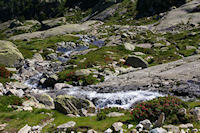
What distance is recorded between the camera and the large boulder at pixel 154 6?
97762 millimetres

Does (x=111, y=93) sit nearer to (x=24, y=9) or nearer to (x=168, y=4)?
(x=168, y=4)

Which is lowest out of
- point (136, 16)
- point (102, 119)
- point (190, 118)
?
point (136, 16)

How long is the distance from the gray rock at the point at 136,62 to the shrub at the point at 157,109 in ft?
70.4

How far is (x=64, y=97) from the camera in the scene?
16.9 metres

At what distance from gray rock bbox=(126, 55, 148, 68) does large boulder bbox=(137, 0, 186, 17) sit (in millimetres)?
75477

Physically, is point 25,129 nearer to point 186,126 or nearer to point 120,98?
point 186,126

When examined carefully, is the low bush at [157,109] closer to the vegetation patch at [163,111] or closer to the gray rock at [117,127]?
the vegetation patch at [163,111]

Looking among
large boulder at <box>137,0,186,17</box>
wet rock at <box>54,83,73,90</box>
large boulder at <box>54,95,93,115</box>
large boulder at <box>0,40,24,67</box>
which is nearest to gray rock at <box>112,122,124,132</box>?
large boulder at <box>54,95,93,115</box>

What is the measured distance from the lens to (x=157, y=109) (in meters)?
11.3

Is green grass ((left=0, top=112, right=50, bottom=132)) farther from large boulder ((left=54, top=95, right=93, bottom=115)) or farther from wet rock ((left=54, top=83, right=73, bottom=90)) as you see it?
wet rock ((left=54, top=83, right=73, bottom=90))

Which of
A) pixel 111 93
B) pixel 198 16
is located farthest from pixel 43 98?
pixel 198 16

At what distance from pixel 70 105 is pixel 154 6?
10287cm

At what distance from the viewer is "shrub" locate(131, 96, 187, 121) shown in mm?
11047

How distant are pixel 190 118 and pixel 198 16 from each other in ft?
235
